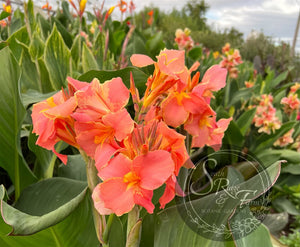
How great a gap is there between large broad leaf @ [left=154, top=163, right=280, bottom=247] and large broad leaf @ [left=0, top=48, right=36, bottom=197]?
42 cm

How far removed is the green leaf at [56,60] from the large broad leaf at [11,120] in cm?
39

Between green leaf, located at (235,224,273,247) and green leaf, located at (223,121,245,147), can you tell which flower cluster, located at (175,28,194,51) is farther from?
green leaf, located at (235,224,273,247)

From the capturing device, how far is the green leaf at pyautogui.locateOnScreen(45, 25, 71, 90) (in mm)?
1145

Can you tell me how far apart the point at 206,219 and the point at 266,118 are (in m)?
1.77

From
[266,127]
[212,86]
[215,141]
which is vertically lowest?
[266,127]

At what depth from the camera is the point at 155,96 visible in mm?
466

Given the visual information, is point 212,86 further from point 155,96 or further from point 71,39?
point 71,39

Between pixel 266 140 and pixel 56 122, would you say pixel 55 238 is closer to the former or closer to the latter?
pixel 56 122

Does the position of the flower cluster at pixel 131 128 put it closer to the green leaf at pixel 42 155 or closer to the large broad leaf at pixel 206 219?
the large broad leaf at pixel 206 219

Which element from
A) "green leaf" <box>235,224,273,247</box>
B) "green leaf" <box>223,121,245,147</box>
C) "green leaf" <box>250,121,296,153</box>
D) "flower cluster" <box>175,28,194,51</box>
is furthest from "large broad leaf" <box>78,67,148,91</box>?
"flower cluster" <box>175,28,194,51</box>

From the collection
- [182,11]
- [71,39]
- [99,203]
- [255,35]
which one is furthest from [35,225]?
[182,11]

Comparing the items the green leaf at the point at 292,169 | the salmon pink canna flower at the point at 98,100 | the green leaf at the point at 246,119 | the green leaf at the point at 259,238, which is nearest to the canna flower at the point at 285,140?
the green leaf at the point at 292,169

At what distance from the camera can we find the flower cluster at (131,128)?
0.39 m

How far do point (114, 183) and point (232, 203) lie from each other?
21 centimetres
